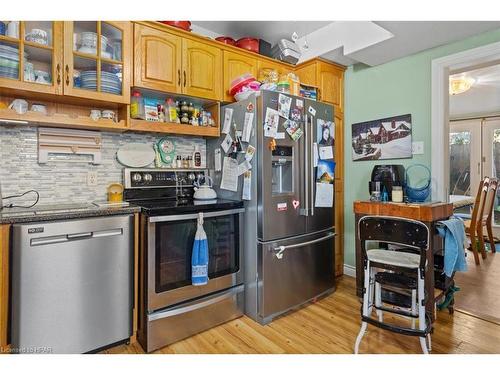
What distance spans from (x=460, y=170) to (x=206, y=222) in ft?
17.1

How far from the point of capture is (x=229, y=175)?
2.36 m

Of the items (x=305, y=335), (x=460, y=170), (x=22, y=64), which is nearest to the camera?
(x=22, y=64)

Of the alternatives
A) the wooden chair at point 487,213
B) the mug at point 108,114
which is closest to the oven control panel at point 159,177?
the mug at point 108,114

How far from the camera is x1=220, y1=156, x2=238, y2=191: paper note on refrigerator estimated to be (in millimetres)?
2301

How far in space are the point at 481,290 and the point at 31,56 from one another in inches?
156

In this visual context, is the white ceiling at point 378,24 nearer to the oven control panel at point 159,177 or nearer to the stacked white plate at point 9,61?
the oven control panel at point 159,177

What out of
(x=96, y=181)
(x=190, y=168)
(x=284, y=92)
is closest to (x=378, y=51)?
(x=284, y=92)

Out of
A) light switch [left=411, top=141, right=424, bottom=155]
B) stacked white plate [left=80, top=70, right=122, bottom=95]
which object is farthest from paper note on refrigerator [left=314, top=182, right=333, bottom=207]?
stacked white plate [left=80, top=70, right=122, bottom=95]

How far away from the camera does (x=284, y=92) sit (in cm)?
229

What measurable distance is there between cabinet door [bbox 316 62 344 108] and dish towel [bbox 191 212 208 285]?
1828 millimetres

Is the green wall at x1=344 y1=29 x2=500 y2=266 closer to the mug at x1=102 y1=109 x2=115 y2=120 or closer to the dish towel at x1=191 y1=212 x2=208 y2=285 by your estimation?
the dish towel at x1=191 y1=212 x2=208 y2=285

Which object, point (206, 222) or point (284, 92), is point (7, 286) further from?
point (284, 92)

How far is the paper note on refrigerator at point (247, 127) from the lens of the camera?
7.03 ft

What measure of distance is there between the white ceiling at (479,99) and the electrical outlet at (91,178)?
5.03 m
